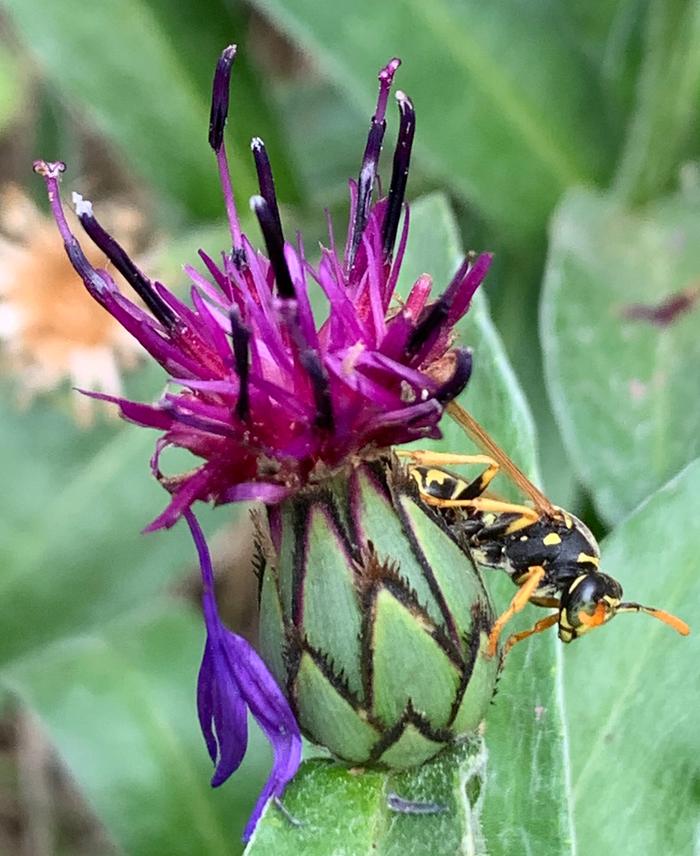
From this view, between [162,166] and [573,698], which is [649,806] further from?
[162,166]

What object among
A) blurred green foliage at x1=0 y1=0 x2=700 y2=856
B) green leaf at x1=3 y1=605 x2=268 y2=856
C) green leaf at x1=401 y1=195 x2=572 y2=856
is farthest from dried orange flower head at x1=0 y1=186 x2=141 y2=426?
green leaf at x1=401 y1=195 x2=572 y2=856

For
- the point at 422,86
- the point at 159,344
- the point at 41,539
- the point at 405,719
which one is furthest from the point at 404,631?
the point at 41,539

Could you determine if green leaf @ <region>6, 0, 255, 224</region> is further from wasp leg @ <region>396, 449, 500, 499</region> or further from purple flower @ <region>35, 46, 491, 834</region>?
wasp leg @ <region>396, 449, 500, 499</region>

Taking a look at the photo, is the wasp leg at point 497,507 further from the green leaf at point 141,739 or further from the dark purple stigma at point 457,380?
the green leaf at point 141,739

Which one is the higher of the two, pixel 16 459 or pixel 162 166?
pixel 162 166

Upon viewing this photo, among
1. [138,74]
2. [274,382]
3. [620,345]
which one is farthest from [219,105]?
[138,74]

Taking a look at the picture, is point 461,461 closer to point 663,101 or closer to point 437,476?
point 437,476
